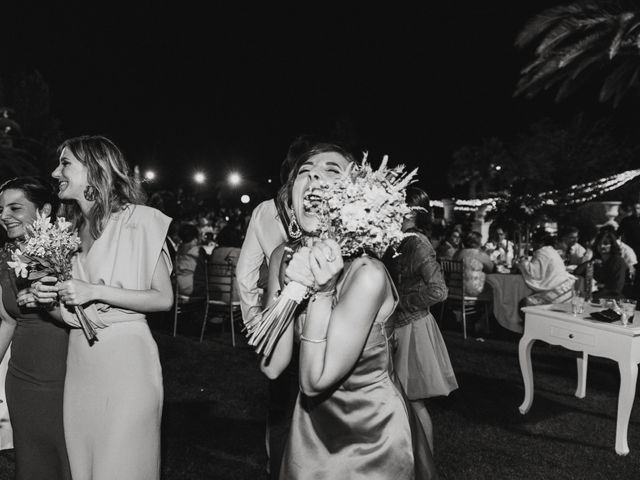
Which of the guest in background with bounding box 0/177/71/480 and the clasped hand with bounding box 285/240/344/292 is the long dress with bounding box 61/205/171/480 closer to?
the guest in background with bounding box 0/177/71/480

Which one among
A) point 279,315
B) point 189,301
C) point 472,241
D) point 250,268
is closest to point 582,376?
point 472,241

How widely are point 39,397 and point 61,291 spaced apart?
2.45 ft

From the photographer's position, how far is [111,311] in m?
2.24

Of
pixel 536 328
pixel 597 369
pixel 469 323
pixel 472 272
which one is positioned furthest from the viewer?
pixel 469 323

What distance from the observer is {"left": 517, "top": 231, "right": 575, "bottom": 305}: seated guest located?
6797mm

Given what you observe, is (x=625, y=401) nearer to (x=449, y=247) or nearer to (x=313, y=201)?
(x=313, y=201)

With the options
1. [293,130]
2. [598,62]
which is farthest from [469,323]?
[293,130]

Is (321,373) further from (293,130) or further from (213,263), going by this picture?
(293,130)

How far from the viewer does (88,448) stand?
7.07 ft

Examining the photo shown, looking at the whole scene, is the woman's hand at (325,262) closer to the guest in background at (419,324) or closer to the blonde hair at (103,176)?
the blonde hair at (103,176)

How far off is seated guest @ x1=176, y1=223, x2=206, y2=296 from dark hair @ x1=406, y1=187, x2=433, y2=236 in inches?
178

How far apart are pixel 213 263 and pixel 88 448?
5134 mm

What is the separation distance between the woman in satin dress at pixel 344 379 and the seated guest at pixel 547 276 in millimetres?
5847

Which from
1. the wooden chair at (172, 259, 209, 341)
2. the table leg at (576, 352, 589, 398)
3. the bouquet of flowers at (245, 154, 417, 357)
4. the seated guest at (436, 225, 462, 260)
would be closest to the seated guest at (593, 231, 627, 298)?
the table leg at (576, 352, 589, 398)
